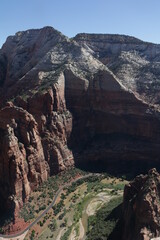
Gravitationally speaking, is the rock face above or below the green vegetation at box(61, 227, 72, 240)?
above

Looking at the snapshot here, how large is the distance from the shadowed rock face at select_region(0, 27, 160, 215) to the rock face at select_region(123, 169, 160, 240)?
27.5m

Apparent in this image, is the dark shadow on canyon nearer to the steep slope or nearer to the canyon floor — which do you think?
the canyon floor

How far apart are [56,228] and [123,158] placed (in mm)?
34424

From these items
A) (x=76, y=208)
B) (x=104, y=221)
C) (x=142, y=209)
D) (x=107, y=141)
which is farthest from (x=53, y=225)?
(x=107, y=141)

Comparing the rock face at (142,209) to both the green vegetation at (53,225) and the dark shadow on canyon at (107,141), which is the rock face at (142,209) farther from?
the dark shadow on canyon at (107,141)

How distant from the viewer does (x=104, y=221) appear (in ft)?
202

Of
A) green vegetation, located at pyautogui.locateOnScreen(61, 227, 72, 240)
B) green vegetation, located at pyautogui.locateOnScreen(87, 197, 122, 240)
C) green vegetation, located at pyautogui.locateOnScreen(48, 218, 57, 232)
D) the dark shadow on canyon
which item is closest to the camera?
green vegetation, located at pyautogui.locateOnScreen(87, 197, 122, 240)

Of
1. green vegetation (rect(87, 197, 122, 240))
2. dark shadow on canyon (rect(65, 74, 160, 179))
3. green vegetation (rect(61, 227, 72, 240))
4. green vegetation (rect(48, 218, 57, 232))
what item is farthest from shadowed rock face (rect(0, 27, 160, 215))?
green vegetation (rect(87, 197, 122, 240))

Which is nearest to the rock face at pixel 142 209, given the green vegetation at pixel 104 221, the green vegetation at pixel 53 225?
the green vegetation at pixel 104 221

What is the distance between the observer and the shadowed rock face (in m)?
73.6

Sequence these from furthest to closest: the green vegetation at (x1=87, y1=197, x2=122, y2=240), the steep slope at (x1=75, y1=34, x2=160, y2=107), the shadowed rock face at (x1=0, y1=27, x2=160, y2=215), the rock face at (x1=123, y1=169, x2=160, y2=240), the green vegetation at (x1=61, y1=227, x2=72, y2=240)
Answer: the steep slope at (x1=75, y1=34, x2=160, y2=107) < the shadowed rock face at (x1=0, y1=27, x2=160, y2=215) < the green vegetation at (x1=61, y1=227, x2=72, y2=240) < the green vegetation at (x1=87, y1=197, x2=122, y2=240) < the rock face at (x1=123, y1=169, x2=160, y2=240)

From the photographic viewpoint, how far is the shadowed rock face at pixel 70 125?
242 ft

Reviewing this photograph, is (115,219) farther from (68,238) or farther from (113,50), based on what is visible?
(113,50)

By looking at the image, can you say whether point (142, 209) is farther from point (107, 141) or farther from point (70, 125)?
point (70, 125)
